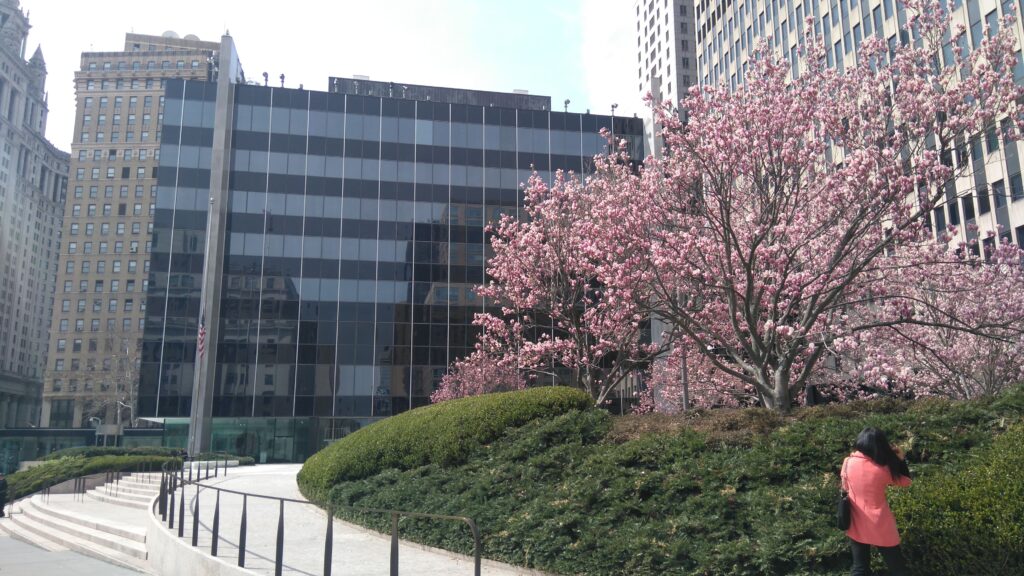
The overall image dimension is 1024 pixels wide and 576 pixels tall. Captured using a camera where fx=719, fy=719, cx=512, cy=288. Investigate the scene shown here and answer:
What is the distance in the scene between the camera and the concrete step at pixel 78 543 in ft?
42.7

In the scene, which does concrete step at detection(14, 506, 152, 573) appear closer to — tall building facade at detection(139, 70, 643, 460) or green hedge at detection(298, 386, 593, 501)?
green hedge at detection(298, 386, 593, 501)

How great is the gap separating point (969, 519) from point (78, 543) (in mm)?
17117

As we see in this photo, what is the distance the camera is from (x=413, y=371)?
48250mm

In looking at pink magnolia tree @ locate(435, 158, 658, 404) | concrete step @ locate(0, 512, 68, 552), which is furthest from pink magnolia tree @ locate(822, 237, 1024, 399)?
concrete step @ locate(0, 512, 68, 552)

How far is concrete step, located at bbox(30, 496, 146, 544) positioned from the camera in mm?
14569

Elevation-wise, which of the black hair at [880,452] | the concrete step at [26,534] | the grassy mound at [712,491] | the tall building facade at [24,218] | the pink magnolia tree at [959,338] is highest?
the tall building facade at [24,218]

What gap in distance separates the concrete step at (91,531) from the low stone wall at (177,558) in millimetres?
652

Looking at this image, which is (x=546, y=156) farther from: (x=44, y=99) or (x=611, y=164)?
(x=44, y=99)

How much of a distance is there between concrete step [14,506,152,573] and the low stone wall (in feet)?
1.05

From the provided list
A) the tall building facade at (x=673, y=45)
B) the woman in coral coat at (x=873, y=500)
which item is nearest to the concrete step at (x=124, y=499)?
the woman in coral coat at (x=873, y=500)

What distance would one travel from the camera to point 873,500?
6023 millimetres

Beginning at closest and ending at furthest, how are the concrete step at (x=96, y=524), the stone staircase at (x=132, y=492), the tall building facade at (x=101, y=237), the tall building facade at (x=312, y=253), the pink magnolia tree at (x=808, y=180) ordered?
1. the pink magnolia tree at (x=808, y=180)
2. the concrete step at (x=96, y=524)
3. the stone staircase at (x=132, y=492)
4. the tall building facade at (x=312, y=253)
5. the tall building facade at (x=101, y=237)

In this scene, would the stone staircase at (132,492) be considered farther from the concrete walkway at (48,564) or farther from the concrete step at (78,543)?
the concrete walkway at (48,564)

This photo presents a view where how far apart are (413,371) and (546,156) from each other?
58.9 feet
